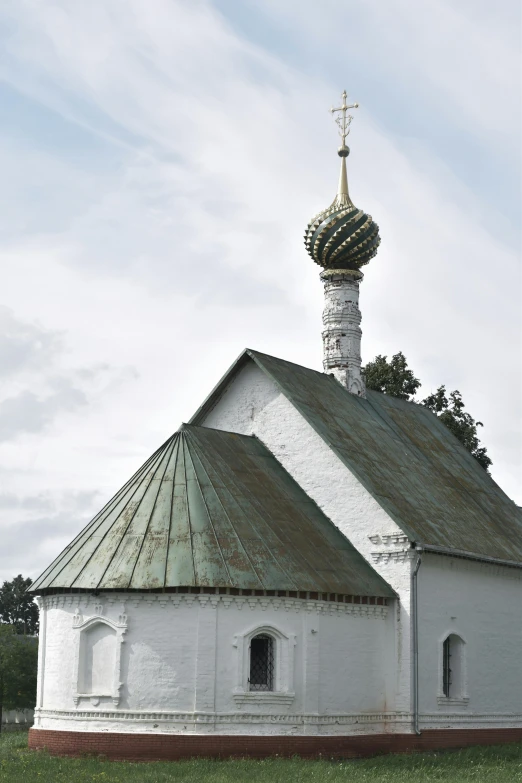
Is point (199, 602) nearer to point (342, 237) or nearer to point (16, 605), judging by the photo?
point (342, 237)

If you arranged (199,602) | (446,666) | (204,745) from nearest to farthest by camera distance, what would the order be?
(204,745)
(199,602)
(446,666)

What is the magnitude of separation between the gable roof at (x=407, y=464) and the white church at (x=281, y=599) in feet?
0.24

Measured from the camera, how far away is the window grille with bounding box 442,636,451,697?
72.4 feet

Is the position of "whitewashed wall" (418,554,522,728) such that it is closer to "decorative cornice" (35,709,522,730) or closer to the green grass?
"decorative cornice" (35,709,522,730)

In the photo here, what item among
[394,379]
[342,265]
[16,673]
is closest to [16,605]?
[16,673]

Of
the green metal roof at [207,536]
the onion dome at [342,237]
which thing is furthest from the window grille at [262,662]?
the onion dome at [342,237]

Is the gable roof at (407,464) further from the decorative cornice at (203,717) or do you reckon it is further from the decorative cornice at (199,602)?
the decorative cornice at (203,717)

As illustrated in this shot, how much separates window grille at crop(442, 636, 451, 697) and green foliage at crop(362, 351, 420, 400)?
1394 centimetres

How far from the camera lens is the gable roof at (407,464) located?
22312 millimetres

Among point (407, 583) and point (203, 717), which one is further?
point (407, 583)

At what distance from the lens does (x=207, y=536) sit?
1897 cm

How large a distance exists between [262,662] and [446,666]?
513 cm

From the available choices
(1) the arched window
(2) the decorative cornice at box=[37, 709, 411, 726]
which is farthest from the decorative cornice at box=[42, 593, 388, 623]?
(1) the arched window

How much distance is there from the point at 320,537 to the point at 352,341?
7.47m
